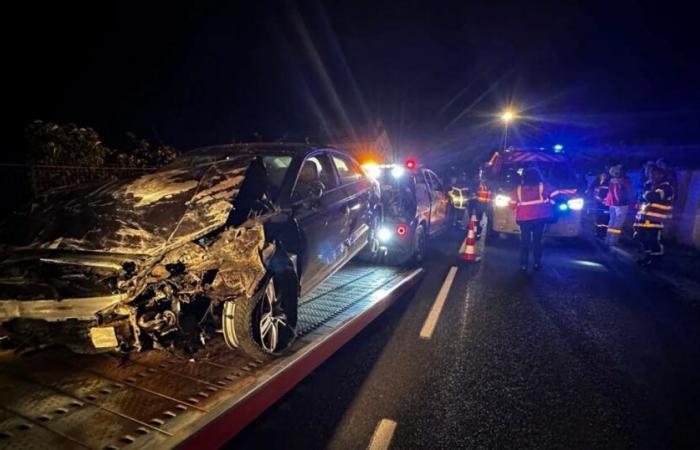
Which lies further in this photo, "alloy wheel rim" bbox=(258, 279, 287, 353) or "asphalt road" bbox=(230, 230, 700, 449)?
"alloy wheel rim" bbox=(258, 279, 287, 353)

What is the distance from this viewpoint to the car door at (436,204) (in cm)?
901

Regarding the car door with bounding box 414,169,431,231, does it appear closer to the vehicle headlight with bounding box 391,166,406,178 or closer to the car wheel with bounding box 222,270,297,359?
the vehicle headlight with bounding box 391,166,406,178

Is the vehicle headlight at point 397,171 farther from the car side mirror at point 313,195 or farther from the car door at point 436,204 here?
the car side mirror at point 313,195

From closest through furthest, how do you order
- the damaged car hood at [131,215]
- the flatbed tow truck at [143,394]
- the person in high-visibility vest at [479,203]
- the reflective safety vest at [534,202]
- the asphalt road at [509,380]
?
the flatbed tow truck at [143,394] < the asphalt road at [509,380] < the damaged car hood at [131,215] < the reflective safety vest at [534,202] < the person in high-visibility vest at [479,203]

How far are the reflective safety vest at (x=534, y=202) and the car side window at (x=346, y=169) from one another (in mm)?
3203

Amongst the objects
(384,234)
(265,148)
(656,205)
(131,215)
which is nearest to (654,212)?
(656,205)

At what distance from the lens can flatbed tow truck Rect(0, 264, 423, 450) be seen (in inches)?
89.4

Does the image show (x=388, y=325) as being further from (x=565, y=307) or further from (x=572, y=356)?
(x=565, y=307)

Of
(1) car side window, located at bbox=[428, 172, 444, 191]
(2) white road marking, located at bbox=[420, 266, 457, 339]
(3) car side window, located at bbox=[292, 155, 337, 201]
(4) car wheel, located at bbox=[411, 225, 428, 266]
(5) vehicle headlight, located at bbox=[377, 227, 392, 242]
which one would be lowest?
(2) white road marking, located at bbox=[420, 266, 457, 339]

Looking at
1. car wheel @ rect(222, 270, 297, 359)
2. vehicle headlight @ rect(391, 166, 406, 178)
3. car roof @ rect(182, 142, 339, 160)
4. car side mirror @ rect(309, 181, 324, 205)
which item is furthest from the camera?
vehicle headlight @ rect(391, 166, 406, 178)

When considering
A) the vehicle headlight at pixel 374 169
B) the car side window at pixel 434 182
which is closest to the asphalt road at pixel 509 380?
the vehicle headlight at pixel 374 169

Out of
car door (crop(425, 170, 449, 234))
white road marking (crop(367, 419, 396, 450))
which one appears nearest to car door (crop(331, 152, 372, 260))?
white road marking (crop(367, 419, 396, 450))

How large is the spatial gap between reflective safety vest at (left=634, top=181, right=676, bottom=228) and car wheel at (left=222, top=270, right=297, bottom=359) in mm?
7478

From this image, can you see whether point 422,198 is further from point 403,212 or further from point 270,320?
point 270,320
